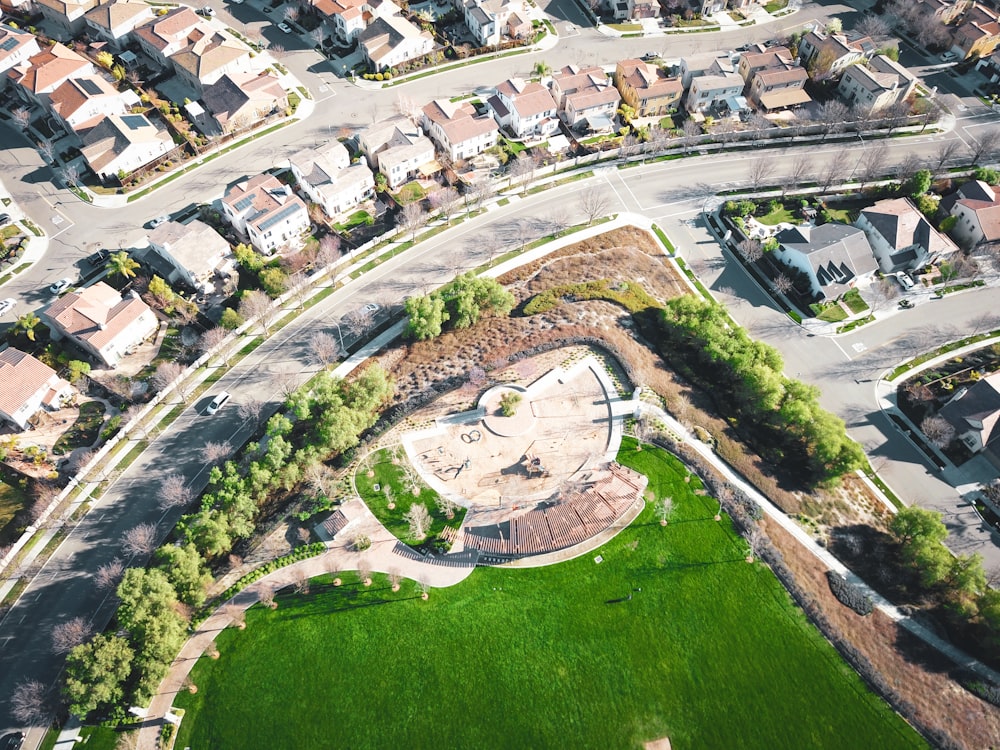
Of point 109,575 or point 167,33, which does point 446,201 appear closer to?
point 167,33

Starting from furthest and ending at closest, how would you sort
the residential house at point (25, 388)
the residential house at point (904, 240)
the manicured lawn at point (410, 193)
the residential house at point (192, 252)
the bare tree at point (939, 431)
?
the manicured lawn at point (410, 193) → the residential house at point (904, 240) → the residential house at point (192, 252) → the bare tree at point (939, 431) → the residential house at point (25, 388)

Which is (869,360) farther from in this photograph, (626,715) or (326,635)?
(326,635)

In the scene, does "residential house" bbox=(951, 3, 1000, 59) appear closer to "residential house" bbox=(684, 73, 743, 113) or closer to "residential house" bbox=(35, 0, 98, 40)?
"residential house" bbox=(684, 73, 743, 113)

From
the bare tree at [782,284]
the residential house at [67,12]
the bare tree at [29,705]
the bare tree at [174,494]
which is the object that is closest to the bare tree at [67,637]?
the bare tree at [29,705]

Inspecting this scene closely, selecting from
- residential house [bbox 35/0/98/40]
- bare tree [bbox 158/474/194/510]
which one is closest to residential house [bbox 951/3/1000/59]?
bare tree [bbox 158/474/194/510]

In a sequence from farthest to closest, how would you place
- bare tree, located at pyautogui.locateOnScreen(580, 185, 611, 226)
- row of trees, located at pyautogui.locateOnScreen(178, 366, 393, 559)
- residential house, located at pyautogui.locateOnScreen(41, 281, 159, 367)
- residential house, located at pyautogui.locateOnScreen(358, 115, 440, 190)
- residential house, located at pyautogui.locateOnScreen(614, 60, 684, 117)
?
residential house, located at pyautogui.locateOnScreen(614, 60, 684, 117), residential house, located at pyautogui.locateOnScreen(358, 115, 440, 190), bare tree, located at pyautogui.locateOnScreen(580, 185, 611, 226), residential house, located at pyautogui.locateOnScreen(41, 281, 159, 367), row of trees, located at pyautogui.locateOnScreen(178, 366, 393, 559)

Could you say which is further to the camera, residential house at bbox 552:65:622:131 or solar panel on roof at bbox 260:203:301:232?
residential house at bbox 552:65:622:131

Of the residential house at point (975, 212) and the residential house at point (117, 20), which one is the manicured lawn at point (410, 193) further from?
the residential house at point (975, 212)
